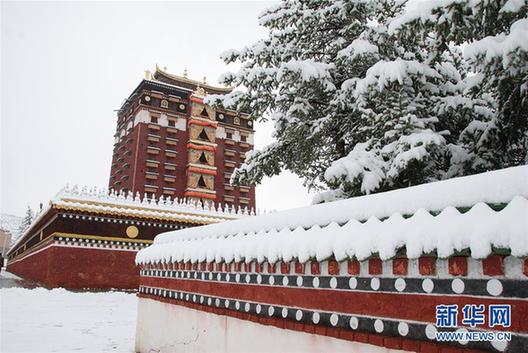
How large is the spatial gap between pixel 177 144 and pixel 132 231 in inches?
916

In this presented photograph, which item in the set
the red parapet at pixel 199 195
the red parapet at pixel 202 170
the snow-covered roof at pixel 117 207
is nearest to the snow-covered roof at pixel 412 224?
the snow-covered roof at pixel 117 207

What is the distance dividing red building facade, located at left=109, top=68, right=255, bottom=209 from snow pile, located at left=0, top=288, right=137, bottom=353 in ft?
76.8

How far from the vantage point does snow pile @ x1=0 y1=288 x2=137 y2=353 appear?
5.31 metres

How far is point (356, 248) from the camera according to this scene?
195 centimetres

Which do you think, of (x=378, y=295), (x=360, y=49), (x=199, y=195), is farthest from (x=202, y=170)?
(x=378, y=295)

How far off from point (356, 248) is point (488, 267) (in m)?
0.60

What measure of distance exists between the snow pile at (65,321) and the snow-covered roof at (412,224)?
12.1ft

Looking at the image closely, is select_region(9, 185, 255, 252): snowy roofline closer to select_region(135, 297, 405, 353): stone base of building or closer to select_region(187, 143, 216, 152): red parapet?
select_region(135, 297, 405, 353): stone base of building

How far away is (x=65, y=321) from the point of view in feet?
24.5

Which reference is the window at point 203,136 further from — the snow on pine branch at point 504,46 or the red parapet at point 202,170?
the snow on pine branch at point 504,46

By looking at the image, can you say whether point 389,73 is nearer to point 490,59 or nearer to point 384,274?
point 490,59

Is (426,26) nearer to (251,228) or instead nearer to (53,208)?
(251,228)

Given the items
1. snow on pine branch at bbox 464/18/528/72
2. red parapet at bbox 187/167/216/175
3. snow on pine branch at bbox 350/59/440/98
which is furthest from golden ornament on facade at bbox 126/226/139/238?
red parapet at bbox 187/167/216/175

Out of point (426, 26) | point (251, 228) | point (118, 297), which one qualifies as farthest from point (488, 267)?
point (118, 297)
